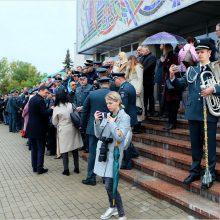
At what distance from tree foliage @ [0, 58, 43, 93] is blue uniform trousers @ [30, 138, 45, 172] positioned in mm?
56085

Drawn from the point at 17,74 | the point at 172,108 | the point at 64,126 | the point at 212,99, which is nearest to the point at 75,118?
the point at 64,126

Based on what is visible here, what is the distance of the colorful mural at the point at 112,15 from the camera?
29.4ft

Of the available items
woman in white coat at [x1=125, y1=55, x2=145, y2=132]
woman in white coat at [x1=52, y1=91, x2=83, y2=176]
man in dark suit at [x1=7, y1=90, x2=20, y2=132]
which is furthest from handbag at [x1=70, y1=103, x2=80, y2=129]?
man in dark suit at [x1=7, y1=90, x2=20, y2=132]

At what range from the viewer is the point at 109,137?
399 cm

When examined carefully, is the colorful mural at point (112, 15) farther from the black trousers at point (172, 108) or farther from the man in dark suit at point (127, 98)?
the man in dark suit at point (127, 98)

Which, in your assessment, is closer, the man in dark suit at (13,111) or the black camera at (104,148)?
the black camera at (104,148)

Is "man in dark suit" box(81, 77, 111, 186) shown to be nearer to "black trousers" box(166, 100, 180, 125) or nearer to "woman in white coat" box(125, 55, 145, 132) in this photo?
"woman in white coat" box(125, 55, 145, 132)

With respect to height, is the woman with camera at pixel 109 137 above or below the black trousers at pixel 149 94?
below

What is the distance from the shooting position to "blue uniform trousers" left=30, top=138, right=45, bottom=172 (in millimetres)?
6621

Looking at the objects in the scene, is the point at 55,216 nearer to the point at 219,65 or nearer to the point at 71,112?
the point at 71,112

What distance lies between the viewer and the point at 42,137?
658 cm

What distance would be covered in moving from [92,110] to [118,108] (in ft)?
5.31

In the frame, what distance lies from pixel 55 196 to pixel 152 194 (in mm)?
1649

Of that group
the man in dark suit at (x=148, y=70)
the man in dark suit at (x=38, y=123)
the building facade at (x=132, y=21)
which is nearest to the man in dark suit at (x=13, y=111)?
the building facade at (x=132, y=21)
